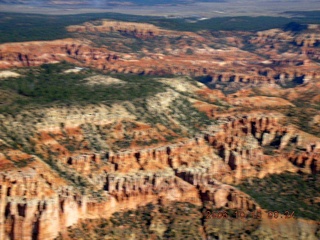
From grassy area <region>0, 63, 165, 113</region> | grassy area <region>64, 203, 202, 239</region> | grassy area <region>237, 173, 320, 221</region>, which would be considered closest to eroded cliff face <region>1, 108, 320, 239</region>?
grassy area <region>64, 203, 202, 239</region>

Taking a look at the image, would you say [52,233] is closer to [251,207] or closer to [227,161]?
[251,207]

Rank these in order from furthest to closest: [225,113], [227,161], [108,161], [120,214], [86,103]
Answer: [225,113] → [86,103] → [227,161] → [108,161] → [120,214]

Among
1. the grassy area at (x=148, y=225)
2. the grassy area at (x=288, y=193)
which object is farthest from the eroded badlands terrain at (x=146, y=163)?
the grassy area at (x=288, y=193)

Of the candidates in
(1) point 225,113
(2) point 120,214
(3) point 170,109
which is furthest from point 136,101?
(2) point 120,214

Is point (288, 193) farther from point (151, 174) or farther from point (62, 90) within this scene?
point (62, 90)

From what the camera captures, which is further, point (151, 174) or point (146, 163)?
point (146, 163)

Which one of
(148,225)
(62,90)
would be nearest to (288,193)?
(148,225)

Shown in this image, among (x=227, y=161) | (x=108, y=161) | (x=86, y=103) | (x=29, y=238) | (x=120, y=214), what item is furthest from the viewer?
(x=86, y=103)
